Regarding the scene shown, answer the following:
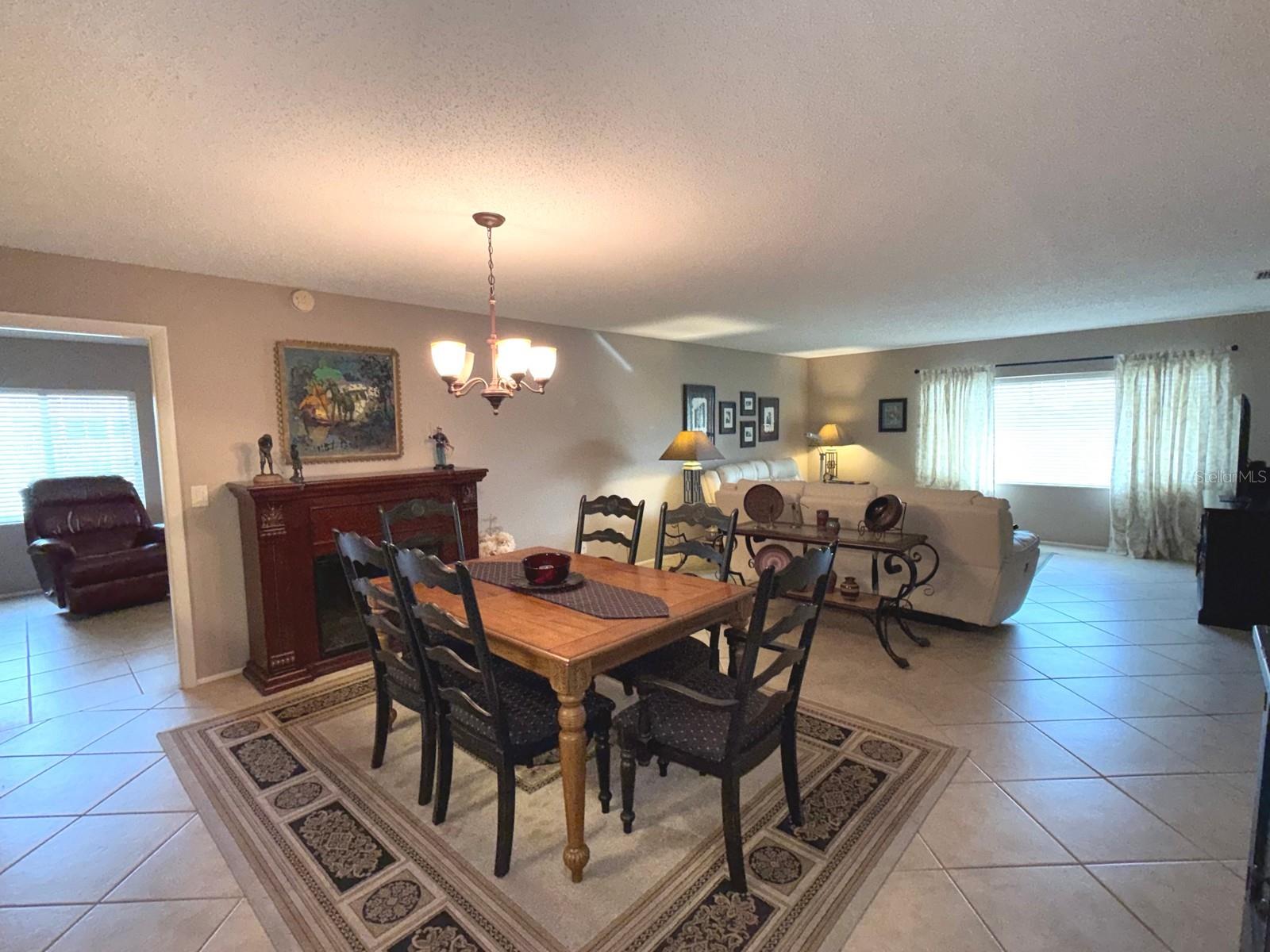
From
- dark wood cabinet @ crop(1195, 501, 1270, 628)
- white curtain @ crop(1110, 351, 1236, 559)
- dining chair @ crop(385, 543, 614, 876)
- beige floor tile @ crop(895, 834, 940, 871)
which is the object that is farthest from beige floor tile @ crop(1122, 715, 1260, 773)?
white curtain @ crop(1110, 351, 1236, 559)

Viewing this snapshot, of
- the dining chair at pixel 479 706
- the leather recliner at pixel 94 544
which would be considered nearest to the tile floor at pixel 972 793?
the leather recliner at pixel 94 544

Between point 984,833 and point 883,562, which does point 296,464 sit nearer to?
point 984,833

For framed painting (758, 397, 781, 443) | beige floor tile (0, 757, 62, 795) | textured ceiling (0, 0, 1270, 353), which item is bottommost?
beige floor tile (0, 757, 62, 795)

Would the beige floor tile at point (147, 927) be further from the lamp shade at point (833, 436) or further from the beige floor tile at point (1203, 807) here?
the lamp shade at point (833, 436)

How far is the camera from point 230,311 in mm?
3266

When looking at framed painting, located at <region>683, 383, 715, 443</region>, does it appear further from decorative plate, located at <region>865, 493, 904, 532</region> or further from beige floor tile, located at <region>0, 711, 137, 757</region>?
beige floor tile, located at <region>0, 711, 137, 757</region>

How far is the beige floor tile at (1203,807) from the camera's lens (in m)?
1.91

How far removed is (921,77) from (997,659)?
3.20 metres

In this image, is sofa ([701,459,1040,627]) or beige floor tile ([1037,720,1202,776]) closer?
beige floor tile ([1037,720,1202,776])

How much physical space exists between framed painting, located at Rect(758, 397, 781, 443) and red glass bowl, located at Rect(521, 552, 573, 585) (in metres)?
5.28

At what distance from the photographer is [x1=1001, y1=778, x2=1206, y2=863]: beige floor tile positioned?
6.16 ft

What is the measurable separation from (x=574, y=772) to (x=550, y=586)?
0.76m

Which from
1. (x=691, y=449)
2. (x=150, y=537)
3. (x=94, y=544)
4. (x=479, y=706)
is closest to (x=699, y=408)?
(x=691, y=449)

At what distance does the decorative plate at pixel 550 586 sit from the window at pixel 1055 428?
6121 mm
